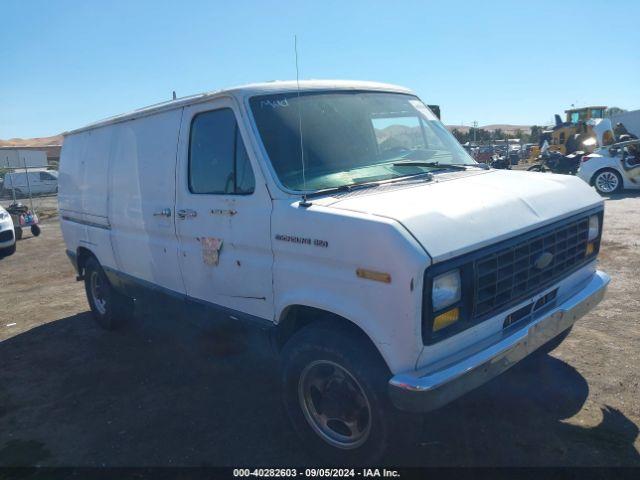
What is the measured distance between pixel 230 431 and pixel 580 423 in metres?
2.42

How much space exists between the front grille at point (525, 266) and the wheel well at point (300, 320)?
0.75m

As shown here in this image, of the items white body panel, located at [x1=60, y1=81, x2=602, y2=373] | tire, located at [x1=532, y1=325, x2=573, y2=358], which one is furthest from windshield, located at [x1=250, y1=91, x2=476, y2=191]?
tire, located at [x1=532, y1=325, x2=573, y2=358]

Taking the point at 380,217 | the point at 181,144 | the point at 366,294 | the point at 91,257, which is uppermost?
the point at 181,144

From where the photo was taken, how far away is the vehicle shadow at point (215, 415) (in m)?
3.18

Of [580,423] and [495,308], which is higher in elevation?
[495,308]

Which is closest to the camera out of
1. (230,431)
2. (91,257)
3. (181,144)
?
(230,431)

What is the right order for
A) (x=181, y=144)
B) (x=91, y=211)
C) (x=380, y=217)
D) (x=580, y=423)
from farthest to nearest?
(x=91, y=211) < (x=181, y=144) < (x=580, y=423) < (x=380, y=217)

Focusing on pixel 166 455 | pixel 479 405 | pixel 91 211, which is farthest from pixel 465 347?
pixel 91 211

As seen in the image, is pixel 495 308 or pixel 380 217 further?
pixel 495 308

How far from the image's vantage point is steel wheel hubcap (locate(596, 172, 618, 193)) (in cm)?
1449

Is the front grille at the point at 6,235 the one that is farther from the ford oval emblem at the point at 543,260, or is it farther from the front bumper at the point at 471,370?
the ford oval emblem at the point at 543,260

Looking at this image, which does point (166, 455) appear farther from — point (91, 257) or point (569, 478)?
point (91, 257)

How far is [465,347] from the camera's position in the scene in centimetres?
268

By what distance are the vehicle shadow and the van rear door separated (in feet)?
1.07
